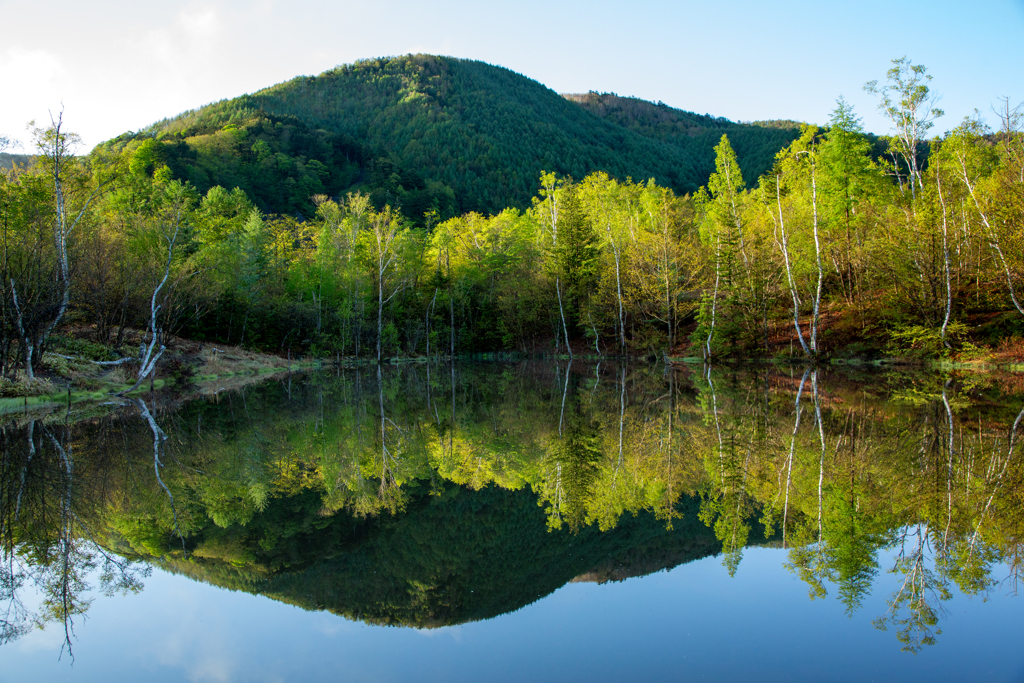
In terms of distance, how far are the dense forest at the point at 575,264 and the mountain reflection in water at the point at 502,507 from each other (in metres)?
11.3

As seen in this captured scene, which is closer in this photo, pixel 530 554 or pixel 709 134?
pixel 530 554

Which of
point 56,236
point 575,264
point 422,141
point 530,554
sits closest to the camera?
point 530,554

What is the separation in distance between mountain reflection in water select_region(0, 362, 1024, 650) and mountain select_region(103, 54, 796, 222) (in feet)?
296

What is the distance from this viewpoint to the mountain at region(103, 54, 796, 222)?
3959 inches

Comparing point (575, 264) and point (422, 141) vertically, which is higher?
point (422, 141)

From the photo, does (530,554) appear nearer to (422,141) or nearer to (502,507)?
(502,507)

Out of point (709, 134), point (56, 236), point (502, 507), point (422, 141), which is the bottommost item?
point (502, 507)

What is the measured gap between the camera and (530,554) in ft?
16.9

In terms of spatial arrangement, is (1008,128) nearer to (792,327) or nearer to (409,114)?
(792,327)

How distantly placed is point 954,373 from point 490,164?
11245cm

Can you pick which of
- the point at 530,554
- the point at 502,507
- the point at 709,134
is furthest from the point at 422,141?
the point at 530,554

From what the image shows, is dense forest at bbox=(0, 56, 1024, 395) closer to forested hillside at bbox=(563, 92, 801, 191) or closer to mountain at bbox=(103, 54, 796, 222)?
mountain at bbox=(103, 54, 796, 222)

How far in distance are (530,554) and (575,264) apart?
3826cm

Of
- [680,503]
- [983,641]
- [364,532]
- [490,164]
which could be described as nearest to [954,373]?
[680,503]
